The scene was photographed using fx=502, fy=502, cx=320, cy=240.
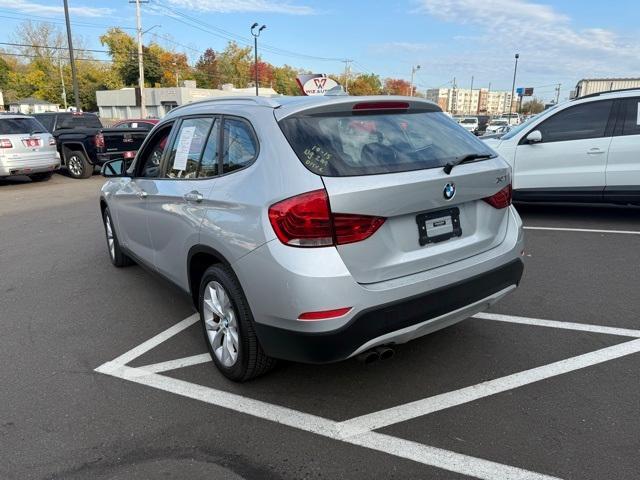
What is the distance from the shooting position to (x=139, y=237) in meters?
4.53


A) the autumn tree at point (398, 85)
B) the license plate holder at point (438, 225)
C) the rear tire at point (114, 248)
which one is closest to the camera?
the license plate holder at point (438, 225)

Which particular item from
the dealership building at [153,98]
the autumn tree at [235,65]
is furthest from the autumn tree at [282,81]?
the dealership building at [153,98]

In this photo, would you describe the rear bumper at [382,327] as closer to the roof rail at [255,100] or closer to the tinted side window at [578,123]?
the roof rail at [255,100]

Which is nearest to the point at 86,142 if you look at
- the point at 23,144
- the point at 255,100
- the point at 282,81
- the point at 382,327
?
the point at 23,144

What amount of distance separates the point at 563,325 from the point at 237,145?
113 inches

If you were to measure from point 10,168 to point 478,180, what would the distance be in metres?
13.1

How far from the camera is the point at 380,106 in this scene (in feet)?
10.2

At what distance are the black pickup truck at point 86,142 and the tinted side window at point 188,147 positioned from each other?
10508 millimetres

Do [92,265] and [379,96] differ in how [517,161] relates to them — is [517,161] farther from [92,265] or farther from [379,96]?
[92,265]

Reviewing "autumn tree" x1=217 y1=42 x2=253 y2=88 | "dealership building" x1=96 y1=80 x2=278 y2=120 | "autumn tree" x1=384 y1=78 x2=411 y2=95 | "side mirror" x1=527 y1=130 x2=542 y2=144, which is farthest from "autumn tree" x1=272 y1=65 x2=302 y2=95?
"side mirror" x1=527 y1=130 x2=542 y2=144

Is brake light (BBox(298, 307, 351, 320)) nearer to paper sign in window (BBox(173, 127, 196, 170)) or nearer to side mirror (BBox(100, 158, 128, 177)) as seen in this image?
paper sign in window (BBox(173, 127, 196, 170))

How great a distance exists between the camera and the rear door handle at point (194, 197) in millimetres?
3261

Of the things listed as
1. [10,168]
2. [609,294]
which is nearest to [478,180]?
[609,294]

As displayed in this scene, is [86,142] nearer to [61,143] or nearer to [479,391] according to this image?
[61,143]
